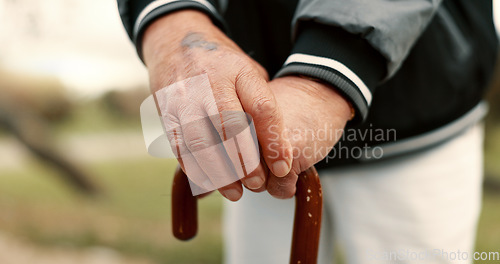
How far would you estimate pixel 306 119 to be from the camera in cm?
41

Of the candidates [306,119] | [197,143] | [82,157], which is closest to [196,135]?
[197,143]

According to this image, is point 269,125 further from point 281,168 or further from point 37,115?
point 37,115

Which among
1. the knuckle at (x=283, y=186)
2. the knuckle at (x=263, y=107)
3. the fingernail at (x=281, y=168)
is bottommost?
the knuckle at (x=283, y=186)

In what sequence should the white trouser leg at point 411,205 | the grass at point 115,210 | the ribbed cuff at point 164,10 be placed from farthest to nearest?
the grass at point 115,210
the white trouser leg at point 411,205
the ribbed cuff at point 164,10

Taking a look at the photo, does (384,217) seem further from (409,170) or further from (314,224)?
(314,224)

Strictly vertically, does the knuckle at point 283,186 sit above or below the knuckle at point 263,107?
below

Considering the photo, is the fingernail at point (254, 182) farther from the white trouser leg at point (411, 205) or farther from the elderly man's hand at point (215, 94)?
the white trouser leg at point (411, 205)

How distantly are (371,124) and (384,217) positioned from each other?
161mm

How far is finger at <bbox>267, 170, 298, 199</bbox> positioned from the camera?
40 centimetres

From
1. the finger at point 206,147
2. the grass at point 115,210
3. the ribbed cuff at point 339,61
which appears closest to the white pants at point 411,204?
the ribbed cuff at point 339,61

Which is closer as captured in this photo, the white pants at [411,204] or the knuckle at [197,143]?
the knuckle at [197,143]

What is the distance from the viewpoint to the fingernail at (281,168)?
0.38 m

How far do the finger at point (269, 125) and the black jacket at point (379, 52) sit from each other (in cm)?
8

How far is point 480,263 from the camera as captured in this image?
1367 millimetres
